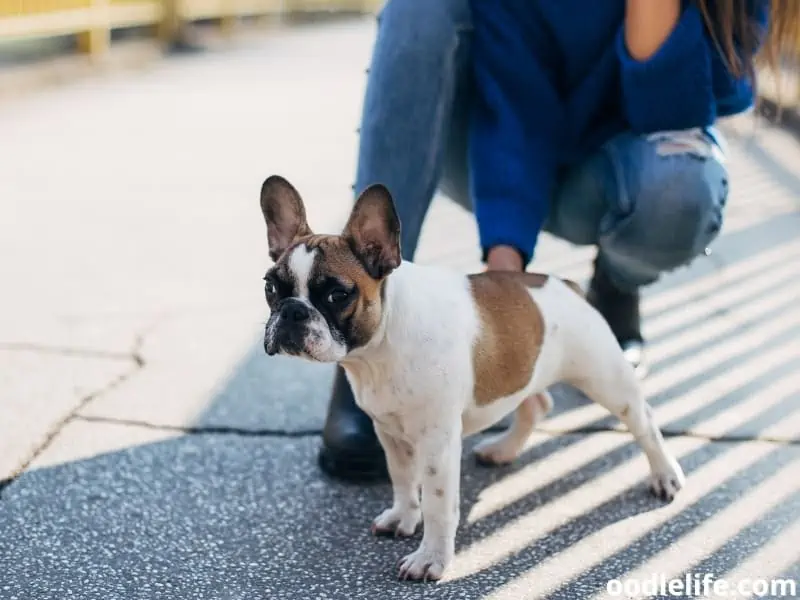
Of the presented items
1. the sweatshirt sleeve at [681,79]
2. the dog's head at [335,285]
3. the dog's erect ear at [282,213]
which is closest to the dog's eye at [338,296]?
the dog's head at [335,285]

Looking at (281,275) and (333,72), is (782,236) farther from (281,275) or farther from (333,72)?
(333,72)

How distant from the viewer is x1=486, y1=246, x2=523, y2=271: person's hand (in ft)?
7.67

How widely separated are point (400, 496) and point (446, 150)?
0.94m

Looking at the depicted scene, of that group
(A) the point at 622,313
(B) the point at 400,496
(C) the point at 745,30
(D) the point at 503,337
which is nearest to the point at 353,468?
(B) the point at 400,496

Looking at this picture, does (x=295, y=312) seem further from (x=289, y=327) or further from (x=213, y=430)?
(x=213, y=430)

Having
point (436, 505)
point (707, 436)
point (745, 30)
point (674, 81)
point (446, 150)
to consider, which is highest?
point (745, 30)

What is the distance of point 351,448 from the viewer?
217 centimetres

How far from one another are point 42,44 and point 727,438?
26.2ft

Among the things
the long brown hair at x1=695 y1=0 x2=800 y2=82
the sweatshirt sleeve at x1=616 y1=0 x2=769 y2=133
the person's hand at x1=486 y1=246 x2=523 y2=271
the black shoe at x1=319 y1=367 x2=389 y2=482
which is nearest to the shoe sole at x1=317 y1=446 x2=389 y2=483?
the black shoe at x1=319 y1=367 x2=389 y2=482

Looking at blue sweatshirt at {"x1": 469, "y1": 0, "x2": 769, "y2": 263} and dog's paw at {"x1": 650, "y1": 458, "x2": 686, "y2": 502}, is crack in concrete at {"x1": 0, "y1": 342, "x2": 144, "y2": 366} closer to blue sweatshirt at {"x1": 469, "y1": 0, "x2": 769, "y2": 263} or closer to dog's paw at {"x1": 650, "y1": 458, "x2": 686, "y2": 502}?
blue sweatshirt at {"x1": 469, "y1": 0, "x2": 769, "y2": 263}

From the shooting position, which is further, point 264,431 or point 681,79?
point 264,431

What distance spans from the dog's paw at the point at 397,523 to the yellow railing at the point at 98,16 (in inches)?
236

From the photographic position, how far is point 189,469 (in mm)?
2223

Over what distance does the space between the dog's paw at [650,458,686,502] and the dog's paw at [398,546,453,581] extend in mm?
519
